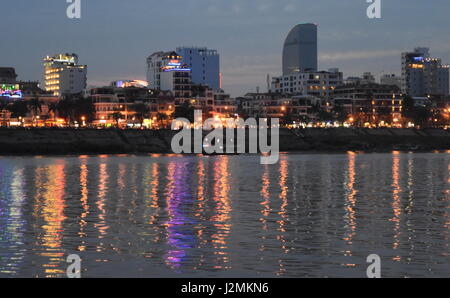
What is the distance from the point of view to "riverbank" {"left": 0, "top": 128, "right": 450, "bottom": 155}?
447 feet

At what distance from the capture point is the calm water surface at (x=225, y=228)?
26.2 metres

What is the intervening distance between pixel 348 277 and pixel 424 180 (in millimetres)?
44540

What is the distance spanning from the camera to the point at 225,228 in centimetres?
3525

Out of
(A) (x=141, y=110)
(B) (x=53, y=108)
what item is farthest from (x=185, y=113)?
(B) (x=53, y=108)

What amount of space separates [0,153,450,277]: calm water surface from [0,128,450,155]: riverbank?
72630 millimetres

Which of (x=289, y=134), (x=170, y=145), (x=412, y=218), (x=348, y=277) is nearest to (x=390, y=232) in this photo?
(x=412, y=218)

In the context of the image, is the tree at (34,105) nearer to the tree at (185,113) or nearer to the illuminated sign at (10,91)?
the illuminated sign at (10,91)

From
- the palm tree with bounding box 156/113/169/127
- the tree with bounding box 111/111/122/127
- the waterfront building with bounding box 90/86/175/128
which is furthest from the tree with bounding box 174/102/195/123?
the tree with bounding box 111/111/122/127

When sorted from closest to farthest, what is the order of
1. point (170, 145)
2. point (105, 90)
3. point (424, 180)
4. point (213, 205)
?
1. point (213, 205)
2. point (424, 180)
3. point (170, 145)
4. point (105, 90)

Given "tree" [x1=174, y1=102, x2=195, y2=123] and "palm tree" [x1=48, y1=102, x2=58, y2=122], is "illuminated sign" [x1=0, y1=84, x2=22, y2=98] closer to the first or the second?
"palm tree" [x1=48, y1=102, x2=58, y2=122]

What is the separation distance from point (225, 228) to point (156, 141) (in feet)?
380

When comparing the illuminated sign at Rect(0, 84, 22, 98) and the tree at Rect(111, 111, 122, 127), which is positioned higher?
the illuminated sign at Rect(0, 84, 22, 98)
